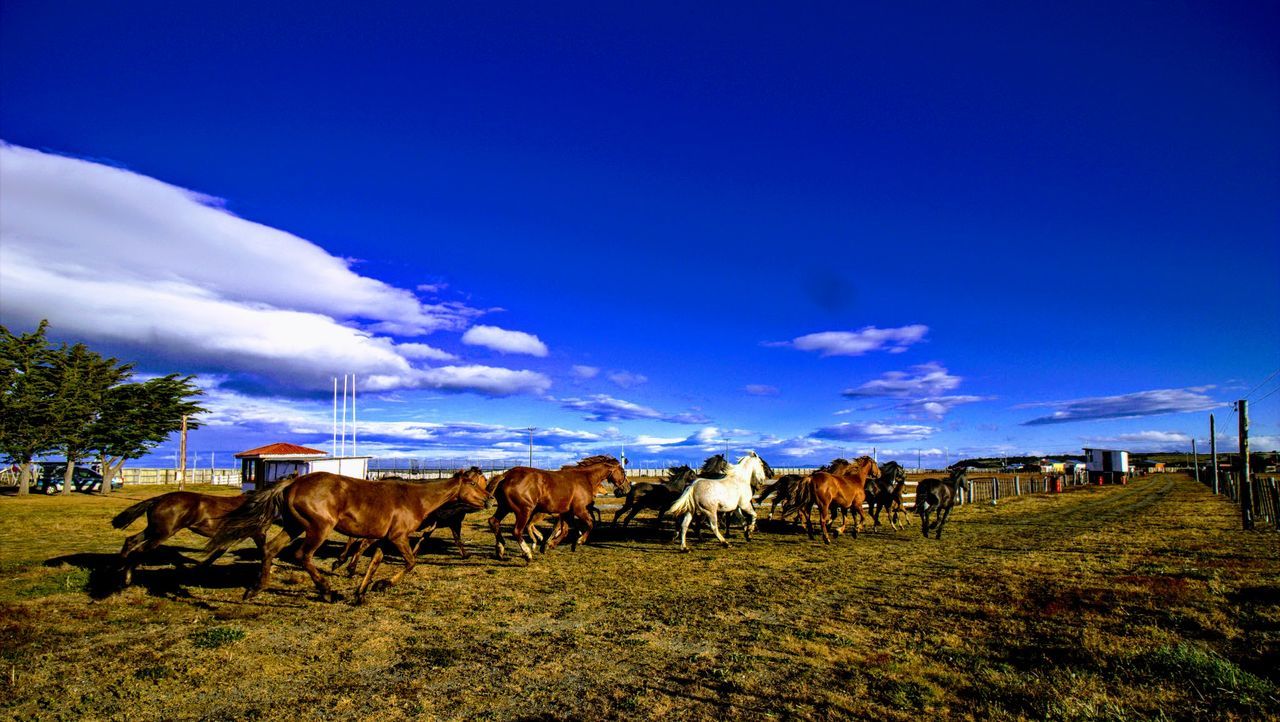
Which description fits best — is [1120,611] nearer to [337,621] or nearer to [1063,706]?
[1063,706]

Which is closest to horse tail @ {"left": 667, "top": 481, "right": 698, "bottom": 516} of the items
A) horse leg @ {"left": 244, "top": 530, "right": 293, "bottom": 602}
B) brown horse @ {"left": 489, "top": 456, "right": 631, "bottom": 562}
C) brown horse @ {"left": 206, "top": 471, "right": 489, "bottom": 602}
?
brown horse @ {"left": 489, "top": 456, "right": 631, "bottom": 562}

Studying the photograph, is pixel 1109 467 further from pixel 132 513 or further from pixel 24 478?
pixel 24 478

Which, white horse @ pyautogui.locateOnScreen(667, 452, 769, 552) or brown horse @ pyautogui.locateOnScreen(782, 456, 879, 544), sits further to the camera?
brown horse @ pyautogui.locateOnScreen(782, 456, 879, 544)

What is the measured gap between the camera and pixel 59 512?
24703 mm

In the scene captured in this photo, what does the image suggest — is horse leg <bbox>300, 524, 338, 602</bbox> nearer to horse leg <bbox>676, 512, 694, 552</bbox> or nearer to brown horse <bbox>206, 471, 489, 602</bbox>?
brown horse <bbox>206, 471, 489, 602</bbox>

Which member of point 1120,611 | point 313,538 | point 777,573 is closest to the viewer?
point 1120,611

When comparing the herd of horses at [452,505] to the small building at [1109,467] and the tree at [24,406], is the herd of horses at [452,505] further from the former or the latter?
the small building at [1109,467]

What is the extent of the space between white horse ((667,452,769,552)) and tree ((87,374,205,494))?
46202 mm

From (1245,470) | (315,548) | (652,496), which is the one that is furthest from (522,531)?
(1245,470)

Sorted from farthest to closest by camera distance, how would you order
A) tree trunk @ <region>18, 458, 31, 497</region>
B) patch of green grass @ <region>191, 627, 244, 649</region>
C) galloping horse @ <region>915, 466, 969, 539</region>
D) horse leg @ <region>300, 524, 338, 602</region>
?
tree trunk @ <region>18, 458, 31, 497</region> < galloping horse @ <region>915, 466, 969, 539</region> < horse leg @ <region>300, 524, 338, 602</region> < patch of green grass @ <region>191, 627, 244, 649</region>

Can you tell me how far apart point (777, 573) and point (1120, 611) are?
531 centimetres

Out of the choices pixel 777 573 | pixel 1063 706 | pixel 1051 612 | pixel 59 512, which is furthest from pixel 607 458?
pixel 59 512

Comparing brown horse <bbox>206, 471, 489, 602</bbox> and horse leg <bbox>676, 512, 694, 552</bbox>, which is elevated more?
brown horse <bbox>206, 471, 489, 602</bbox>

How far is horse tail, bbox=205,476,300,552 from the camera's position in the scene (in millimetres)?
9555
